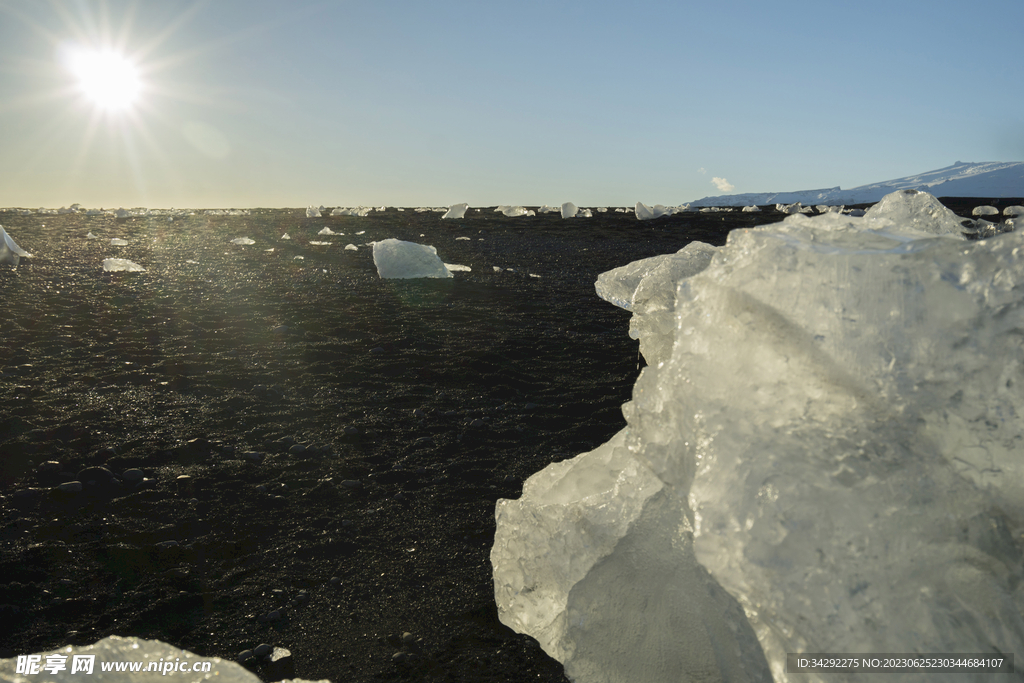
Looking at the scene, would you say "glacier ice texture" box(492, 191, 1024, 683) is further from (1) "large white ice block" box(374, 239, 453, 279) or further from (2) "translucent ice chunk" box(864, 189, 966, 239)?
(1) "large white ice block" box(374, 239, 453, 279)

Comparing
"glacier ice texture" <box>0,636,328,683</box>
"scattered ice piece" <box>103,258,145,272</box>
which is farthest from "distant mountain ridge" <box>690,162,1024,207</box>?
"glacier ice texture" <box>0,636,328,683</box>

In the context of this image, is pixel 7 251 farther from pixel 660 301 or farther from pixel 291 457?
pixel 660 301

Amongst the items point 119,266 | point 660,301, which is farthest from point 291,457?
point 119,266

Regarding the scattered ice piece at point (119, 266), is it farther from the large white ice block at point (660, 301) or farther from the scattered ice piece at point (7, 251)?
the large white ice block at point (660, 301)

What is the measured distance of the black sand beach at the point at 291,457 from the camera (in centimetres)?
261

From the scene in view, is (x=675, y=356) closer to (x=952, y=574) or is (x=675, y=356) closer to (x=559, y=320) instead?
(x=952, y=574)

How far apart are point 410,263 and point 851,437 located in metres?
9.41

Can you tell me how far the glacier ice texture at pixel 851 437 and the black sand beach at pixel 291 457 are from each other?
129 centimetres

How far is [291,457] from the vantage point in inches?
160

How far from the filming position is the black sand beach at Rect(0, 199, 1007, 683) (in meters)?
2.61

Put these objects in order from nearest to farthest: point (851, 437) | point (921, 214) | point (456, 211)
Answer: point (851, 437) → point (921, 214) → point (456, 211)

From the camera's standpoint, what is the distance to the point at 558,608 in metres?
2.35

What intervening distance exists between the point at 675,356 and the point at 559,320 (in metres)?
5.90

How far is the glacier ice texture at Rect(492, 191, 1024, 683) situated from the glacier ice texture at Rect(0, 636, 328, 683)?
150 cm
